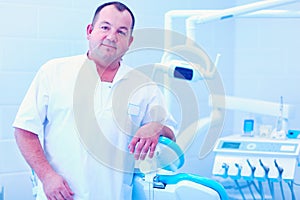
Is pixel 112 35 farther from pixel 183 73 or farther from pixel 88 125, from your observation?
pixel 183 73

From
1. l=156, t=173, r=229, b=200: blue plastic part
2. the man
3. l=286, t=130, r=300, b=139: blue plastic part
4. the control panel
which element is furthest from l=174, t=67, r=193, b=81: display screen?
l=286, t=130, r=300, b=139: blue plastic part

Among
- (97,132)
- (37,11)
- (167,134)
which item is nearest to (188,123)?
(167,134)

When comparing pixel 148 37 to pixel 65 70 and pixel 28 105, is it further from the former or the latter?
pixel 28 105

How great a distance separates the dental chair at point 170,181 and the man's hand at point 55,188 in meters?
0.29

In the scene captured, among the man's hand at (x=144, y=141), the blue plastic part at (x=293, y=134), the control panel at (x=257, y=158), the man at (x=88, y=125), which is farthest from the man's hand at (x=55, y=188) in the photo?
the blue plastic part at (x=293, y=134)

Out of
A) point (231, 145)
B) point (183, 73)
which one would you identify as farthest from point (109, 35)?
point (231, 145)

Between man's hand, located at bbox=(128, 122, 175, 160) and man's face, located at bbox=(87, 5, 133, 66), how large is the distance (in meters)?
0.31

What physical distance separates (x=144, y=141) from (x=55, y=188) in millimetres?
353

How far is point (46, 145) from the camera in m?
1.77

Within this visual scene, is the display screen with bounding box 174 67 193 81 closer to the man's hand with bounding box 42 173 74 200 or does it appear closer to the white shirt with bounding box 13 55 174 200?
the white shirt with bounding box 13 55 174 200

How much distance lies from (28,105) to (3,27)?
715mm

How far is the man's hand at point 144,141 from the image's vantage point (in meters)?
1.64

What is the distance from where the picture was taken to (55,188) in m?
1.65

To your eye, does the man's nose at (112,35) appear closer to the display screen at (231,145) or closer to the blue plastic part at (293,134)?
the display screen at (231,145)
